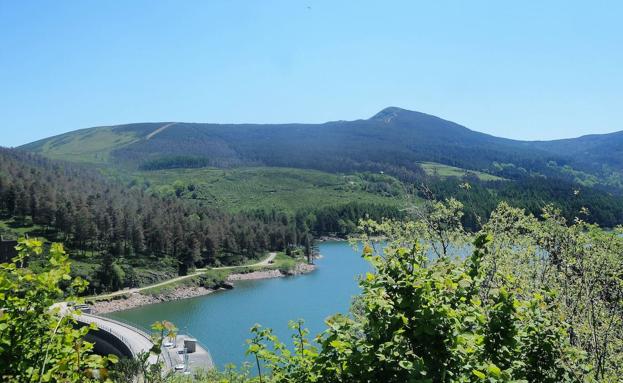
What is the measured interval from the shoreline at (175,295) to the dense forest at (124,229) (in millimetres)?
4981

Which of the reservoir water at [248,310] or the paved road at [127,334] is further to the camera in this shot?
the reservoir water at [248,310]

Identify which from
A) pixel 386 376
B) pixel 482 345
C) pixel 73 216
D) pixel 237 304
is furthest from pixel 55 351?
pixel 73 216

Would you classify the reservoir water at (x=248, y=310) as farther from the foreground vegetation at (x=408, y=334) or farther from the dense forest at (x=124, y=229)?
the foreground vegetation at (x=408, y=334)

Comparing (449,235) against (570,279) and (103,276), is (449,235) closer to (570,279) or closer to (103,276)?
(570,279)

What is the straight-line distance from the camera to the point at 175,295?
234 feet

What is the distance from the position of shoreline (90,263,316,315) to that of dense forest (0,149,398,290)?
16.3 ft

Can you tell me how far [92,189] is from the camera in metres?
119

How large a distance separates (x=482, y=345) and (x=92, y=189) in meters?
128

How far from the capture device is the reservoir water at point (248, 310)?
156 ft

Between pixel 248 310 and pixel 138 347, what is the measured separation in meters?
23.5

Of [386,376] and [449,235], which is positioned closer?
[386,376]

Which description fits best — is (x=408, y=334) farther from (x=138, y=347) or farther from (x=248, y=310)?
(x=248, y=310)

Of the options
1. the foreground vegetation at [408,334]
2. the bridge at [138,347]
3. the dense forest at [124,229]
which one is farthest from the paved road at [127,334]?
the foreground vegetation at [408,334]

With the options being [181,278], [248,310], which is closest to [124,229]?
Answer: [181,278]
